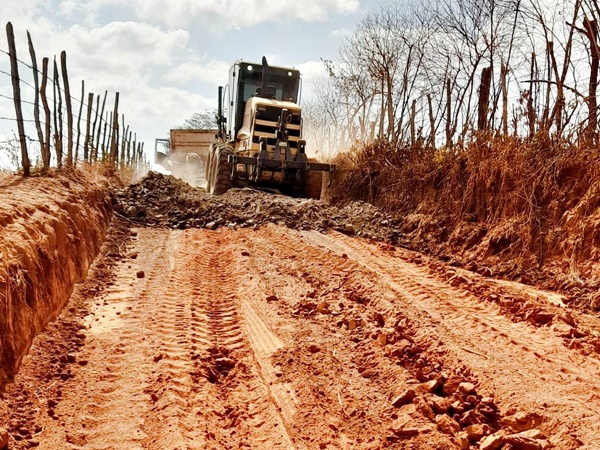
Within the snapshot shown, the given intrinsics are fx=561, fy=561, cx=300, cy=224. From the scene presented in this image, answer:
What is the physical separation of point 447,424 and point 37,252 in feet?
12.9

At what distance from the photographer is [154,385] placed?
4016 millimetres

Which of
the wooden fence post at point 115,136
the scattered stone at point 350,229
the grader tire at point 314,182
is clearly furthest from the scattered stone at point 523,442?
the wooden fence post at point 115,136

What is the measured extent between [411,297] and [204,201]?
7855 millimetres

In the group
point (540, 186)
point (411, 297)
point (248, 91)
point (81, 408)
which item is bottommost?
point (81, 408)

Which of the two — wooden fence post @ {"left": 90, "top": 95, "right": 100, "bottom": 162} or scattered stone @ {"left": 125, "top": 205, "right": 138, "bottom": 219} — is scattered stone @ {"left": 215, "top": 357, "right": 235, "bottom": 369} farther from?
wooden fence post @ {"left": 90, "top": 95, "right": 100, "bottom": 162}

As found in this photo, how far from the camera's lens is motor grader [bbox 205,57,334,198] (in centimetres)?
1447

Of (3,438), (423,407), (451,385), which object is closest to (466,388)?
(451,385)

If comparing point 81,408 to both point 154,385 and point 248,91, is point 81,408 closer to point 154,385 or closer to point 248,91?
point 154,385

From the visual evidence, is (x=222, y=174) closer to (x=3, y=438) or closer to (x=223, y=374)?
(x=223, y=374)

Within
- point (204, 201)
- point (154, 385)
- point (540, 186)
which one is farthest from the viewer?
point (204, 201)

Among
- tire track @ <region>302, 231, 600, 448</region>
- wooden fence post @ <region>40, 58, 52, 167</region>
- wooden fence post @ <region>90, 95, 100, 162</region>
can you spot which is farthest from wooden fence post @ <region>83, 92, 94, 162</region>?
tire track @ <region>302, 231, 600, 448</region>

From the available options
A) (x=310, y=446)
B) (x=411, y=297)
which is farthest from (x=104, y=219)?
(x=310, y=446)

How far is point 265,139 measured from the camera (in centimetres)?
1435

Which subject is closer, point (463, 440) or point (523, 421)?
point (463, 440)
